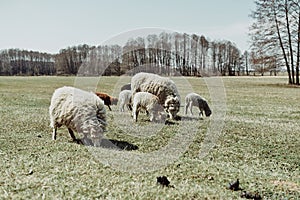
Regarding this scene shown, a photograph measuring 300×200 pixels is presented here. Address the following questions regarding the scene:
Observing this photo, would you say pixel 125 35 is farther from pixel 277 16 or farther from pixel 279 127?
pixel 277 16

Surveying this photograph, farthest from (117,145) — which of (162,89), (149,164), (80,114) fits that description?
(162,89)

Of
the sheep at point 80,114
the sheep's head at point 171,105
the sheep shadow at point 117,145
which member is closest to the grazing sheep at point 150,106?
the sheep's head at point 171,105

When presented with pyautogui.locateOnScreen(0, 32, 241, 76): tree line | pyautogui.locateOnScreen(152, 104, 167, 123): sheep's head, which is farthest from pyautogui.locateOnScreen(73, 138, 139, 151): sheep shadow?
pyautogui.locateOnScreen(0, 32, 241, 76): tree line

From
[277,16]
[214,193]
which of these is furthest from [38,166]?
[277,16]

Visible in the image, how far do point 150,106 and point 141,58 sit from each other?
6879 mm

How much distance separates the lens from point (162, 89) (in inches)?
521

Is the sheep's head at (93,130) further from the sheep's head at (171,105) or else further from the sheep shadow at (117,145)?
the sheep's head at (171,105)

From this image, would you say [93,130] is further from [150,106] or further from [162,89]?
[162,89]

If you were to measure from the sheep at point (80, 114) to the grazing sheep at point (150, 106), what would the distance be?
11.6ft

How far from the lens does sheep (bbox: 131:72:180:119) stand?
1298cm

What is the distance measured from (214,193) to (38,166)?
3498mm

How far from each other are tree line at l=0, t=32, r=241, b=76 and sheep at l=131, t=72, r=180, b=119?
5.09ft

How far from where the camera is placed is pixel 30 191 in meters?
5.16

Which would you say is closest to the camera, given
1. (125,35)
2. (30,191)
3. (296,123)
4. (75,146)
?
(30,191)
